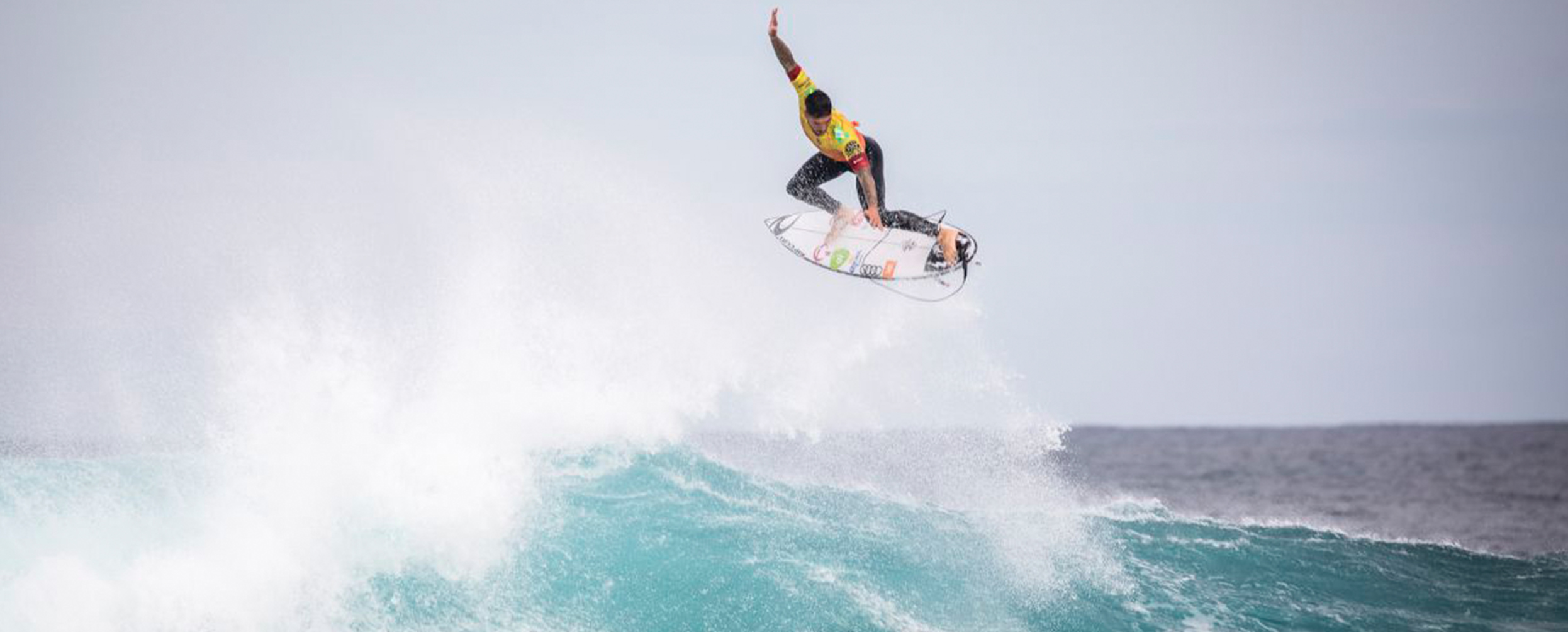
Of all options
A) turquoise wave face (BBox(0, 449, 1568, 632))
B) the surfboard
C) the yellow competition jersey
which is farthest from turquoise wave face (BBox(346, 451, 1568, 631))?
the yellow competition jersey

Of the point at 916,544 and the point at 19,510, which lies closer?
the point at 19,510

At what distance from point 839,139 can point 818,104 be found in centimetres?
44

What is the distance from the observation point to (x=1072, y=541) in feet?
38.1

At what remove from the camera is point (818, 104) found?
9836mm

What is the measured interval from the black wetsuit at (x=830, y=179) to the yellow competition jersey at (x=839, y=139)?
226 millimetres

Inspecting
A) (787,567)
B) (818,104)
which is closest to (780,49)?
(818,104)

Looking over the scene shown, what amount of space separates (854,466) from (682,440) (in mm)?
6246

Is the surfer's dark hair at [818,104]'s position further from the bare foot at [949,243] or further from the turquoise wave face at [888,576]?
the turquoise wave face at [888,576]

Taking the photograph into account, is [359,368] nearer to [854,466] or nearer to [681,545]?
[681,545]

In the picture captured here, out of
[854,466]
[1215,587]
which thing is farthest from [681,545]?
[854,466]

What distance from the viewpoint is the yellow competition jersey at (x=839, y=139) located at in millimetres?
10062

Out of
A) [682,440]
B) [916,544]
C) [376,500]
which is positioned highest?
[682,440]

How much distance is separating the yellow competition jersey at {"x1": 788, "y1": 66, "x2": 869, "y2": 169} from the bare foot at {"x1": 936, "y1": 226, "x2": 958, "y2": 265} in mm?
1182

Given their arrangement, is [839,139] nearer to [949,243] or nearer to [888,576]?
[949,243]
